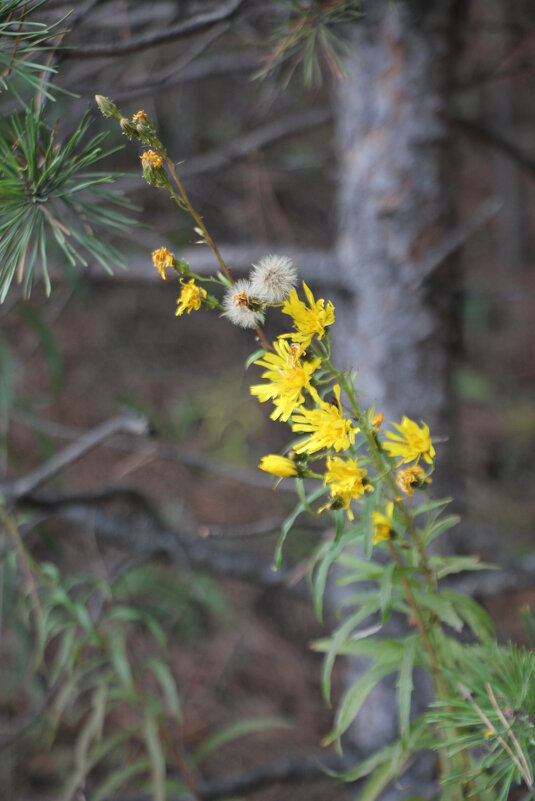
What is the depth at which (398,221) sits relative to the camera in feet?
5.22

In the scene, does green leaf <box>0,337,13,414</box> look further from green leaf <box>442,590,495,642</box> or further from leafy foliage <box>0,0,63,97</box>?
green leaf <box>442,590,495,642</box>

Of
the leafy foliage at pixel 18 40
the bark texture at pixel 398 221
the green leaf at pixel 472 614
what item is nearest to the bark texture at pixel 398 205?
the bark texture at pixel 398 221

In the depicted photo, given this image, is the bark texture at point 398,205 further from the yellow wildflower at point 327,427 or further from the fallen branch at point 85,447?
the yellow wildflower at point 327,427

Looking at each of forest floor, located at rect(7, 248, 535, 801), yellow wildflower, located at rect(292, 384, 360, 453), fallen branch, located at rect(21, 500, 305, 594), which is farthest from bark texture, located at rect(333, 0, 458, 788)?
yellow wildflower, located at rect(292, 384, 360, 453)

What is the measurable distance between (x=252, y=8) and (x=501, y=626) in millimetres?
2151

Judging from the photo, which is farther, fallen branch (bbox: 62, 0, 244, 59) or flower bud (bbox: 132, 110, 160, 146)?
fallen branch (bbox: 62, 0, 244, 59)

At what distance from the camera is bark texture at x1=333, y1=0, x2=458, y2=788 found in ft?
5.03

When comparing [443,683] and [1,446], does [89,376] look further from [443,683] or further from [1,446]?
[443,683]

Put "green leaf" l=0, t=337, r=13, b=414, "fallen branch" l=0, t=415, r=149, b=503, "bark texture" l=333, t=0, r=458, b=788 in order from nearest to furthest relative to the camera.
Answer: "fallen branch" l=0, t=415, r=149, b=503
"bark texture" l=333, t=0, r=458, b=788
"green leaf" l=0, t=337, r=13, b=414

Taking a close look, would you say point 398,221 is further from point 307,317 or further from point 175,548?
point 175,548

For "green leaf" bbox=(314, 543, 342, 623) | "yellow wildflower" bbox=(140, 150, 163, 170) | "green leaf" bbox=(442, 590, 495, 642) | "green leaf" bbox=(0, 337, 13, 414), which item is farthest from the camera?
"green leaf" bbox=(0, 337, 13, 414)

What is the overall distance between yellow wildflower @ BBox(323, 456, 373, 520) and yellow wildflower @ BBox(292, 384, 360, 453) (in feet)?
0.09

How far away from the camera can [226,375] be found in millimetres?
3391

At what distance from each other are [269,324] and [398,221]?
112cm
